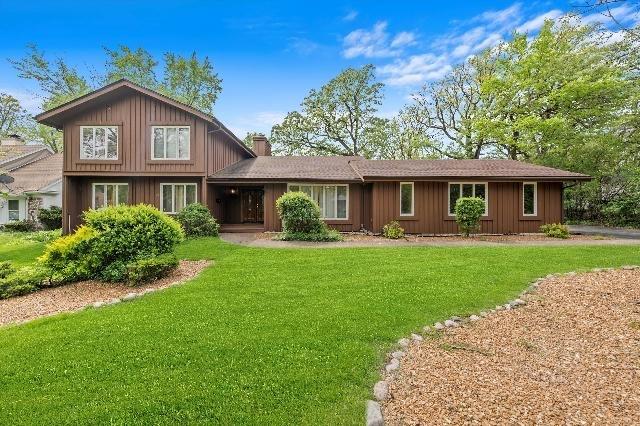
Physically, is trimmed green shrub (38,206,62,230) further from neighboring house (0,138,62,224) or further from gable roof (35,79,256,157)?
gable roof (35,79,256,157)

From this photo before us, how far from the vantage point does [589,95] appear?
62.5ft

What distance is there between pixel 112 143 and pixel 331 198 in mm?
10397

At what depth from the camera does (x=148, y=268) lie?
7227 mm

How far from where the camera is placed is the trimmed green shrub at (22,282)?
714cm

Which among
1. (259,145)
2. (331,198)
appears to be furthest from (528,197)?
(259,145)

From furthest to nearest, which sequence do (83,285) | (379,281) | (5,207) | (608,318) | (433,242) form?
1. (5,207)
2. (433,242)
3. (83,285)
4. (379,281)
5. (608,318)

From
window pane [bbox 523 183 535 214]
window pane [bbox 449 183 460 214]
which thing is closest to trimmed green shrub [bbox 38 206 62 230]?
window pane [bbox 449 183 460 214]

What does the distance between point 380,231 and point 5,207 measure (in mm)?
22641

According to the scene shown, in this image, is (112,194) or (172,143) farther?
(112,194)

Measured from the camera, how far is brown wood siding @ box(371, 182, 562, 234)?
14711mm

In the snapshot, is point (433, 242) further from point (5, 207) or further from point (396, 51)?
point (5, 207)

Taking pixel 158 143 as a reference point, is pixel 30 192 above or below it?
below

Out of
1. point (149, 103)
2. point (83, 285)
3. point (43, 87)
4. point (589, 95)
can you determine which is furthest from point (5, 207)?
point (589, 95)

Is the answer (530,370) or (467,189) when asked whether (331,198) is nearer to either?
(467,189)
